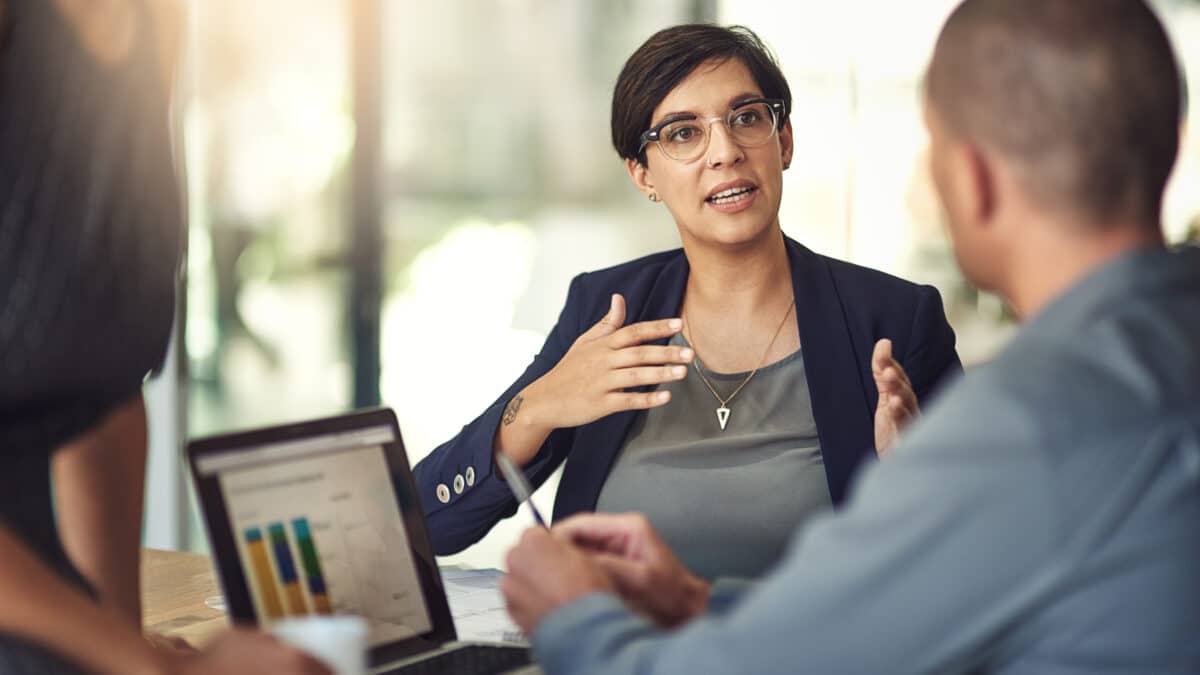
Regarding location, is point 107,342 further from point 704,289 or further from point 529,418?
point 704,289

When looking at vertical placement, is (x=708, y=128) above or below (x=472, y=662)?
above

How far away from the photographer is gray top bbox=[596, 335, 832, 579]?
197cm

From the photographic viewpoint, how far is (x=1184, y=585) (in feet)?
2.98

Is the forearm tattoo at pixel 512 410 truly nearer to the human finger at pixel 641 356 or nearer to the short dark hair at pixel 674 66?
the human finger at pixel 641 356

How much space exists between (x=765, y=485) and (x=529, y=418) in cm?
39

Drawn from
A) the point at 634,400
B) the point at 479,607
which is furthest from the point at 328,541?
the point at 634,400

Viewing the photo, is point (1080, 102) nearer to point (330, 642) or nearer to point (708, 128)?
point (330, 642)

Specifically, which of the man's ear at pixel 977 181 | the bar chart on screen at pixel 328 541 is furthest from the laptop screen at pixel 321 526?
the man's ear at pixel 977 181

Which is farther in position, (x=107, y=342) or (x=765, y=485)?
(x=765, y=485)

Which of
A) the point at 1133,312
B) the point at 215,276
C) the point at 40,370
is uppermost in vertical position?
the point at 215,276

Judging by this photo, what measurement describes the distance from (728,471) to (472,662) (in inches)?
31.8

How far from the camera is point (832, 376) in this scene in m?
2.02

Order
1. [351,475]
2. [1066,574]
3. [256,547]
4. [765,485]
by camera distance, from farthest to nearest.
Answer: [765,485] → [351,475] → [256,547] → [1066,574]

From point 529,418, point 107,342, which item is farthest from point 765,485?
point 107,342
